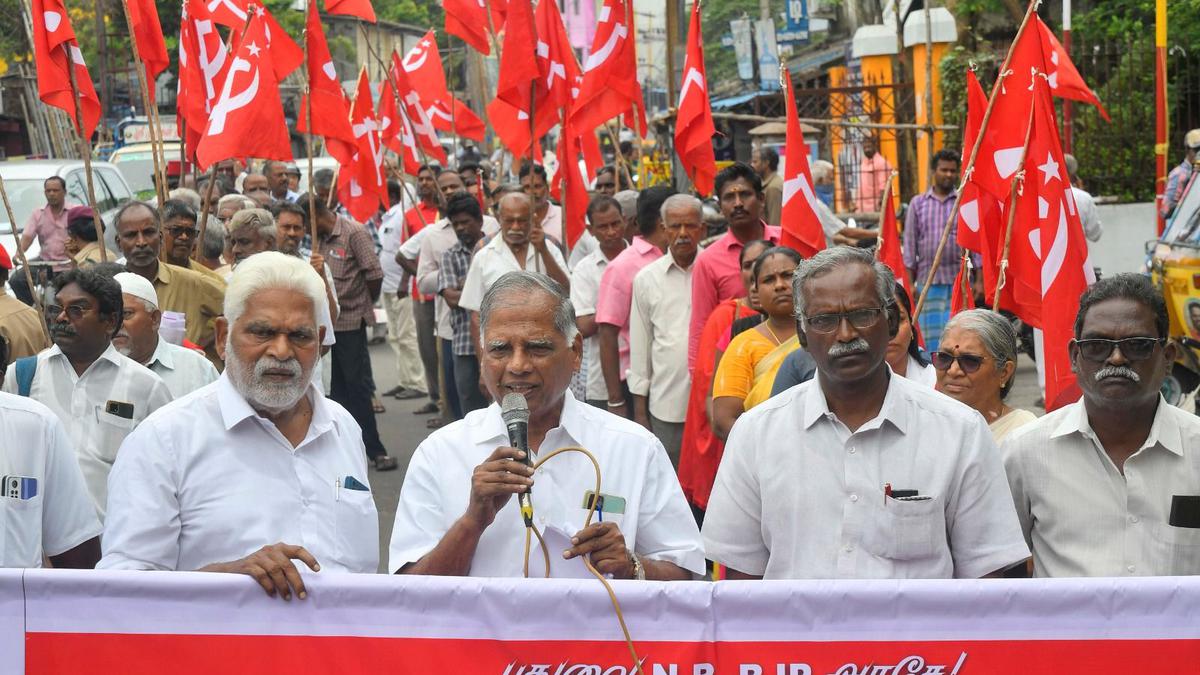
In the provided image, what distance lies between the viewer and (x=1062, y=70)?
31.8 ft

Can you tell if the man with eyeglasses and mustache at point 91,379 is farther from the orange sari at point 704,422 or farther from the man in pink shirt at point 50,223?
the man in pink shirt at point 50,223

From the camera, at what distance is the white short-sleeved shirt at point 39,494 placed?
3945mm

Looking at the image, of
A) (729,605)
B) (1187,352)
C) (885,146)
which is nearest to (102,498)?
(729,605)

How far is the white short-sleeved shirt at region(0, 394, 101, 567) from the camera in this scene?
12.9 feet

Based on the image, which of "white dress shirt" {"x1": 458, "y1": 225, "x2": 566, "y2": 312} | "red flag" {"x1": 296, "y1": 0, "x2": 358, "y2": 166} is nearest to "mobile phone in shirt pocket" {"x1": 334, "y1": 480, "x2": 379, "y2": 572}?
"white dress shirt" {"x1": 458, "y1": 225, "x2": 566, "y2": 312}

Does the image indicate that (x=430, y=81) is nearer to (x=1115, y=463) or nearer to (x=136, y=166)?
(x=136, y=166)

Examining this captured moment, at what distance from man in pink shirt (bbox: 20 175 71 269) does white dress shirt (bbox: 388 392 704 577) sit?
41.4ft

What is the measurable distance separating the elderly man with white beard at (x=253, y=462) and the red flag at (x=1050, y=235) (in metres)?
3.38

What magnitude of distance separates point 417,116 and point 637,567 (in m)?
12.5

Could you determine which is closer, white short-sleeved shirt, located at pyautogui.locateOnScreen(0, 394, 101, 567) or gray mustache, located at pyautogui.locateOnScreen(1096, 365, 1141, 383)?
gray mustache, located at pyautogui.locateOnScreen(1096, 365, 1141, 383)

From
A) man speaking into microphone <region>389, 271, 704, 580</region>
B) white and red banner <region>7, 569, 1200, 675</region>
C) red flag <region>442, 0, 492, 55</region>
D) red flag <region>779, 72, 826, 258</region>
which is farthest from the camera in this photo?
red flag <region>442, 0, 492, 55</region>

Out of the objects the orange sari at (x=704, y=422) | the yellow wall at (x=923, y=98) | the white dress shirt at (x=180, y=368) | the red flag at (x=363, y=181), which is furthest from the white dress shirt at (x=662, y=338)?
the yellow wall at (x=923, y=98)

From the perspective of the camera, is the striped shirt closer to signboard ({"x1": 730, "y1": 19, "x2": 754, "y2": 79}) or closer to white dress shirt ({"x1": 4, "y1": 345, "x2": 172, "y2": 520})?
white dress shirt ({"x1": 4, "y1": 345, "x2": 172, "y2": 520})

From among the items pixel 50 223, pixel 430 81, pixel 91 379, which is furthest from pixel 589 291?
pixel 50 223
